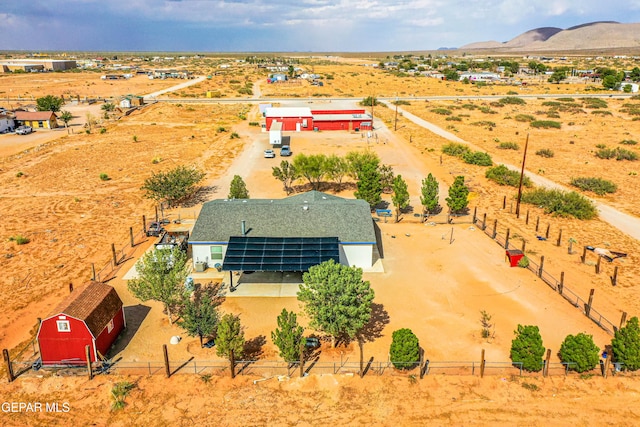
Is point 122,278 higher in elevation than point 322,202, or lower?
lower

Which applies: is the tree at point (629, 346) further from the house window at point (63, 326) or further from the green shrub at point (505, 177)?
the green shrub at point (505, 177)

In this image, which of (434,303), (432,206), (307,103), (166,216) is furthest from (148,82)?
(434,303)

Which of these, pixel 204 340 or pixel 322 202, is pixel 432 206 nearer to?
pixel 322 202

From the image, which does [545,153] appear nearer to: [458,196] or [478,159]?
[478,159]

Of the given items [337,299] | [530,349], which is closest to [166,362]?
[337,299]

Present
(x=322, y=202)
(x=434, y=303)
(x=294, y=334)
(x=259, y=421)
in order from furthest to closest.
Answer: (x=322, y=202), (x=434, y=303), (x=294, y=334), (x=259, y=421)

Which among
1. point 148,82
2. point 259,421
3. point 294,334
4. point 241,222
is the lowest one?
point 259,421
